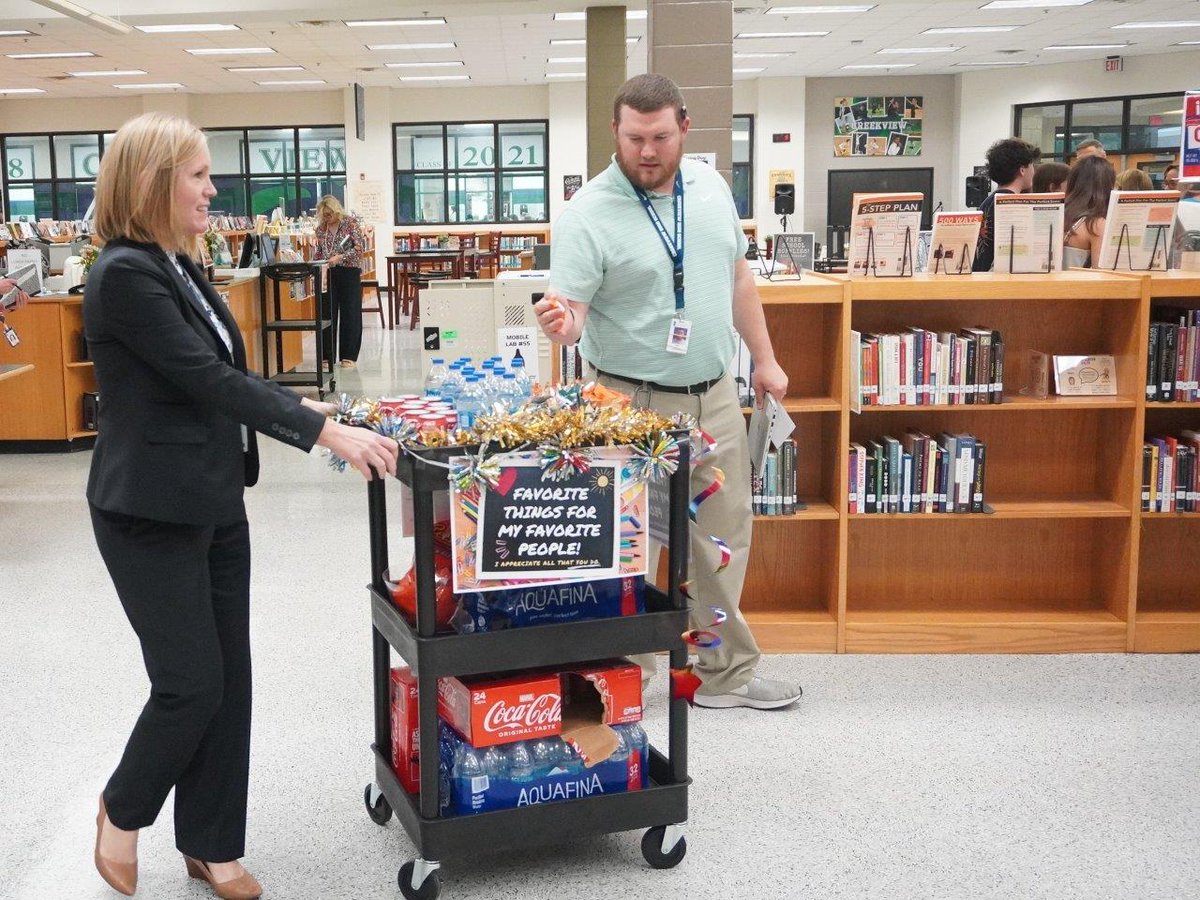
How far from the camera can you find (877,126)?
20.3m

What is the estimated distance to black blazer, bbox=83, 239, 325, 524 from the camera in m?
2.09

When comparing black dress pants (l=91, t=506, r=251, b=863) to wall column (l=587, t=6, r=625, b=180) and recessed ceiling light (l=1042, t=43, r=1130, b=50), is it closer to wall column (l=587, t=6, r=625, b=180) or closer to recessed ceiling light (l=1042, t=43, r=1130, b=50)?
wall column (l=587, t=6, r=625, b=180)

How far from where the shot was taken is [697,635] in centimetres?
254

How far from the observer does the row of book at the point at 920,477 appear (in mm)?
3881

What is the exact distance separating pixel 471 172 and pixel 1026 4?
10.7 m

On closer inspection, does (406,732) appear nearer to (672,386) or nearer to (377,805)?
(377,805)

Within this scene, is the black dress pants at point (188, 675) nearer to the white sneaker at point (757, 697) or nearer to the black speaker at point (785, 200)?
the white sneaker at point (757, 697)

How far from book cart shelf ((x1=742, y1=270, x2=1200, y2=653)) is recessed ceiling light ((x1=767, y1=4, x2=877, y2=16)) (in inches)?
402

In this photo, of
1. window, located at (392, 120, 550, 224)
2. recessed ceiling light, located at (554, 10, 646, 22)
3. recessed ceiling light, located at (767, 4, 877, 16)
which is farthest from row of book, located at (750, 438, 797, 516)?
window, located at (392, 120, 550, 224)

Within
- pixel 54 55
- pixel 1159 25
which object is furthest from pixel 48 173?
pixel 1159 25

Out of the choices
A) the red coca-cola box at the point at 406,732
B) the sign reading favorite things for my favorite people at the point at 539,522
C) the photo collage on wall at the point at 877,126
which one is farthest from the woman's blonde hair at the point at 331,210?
the photo collage on wall at the point at 877,126

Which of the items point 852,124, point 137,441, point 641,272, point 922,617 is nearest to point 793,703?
point 922,617

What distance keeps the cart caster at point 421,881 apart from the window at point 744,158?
19.1 meters

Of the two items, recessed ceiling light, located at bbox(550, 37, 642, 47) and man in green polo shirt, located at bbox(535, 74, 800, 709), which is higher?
recessed ceiling light, located at bbox(550, 37, 642, 47)
